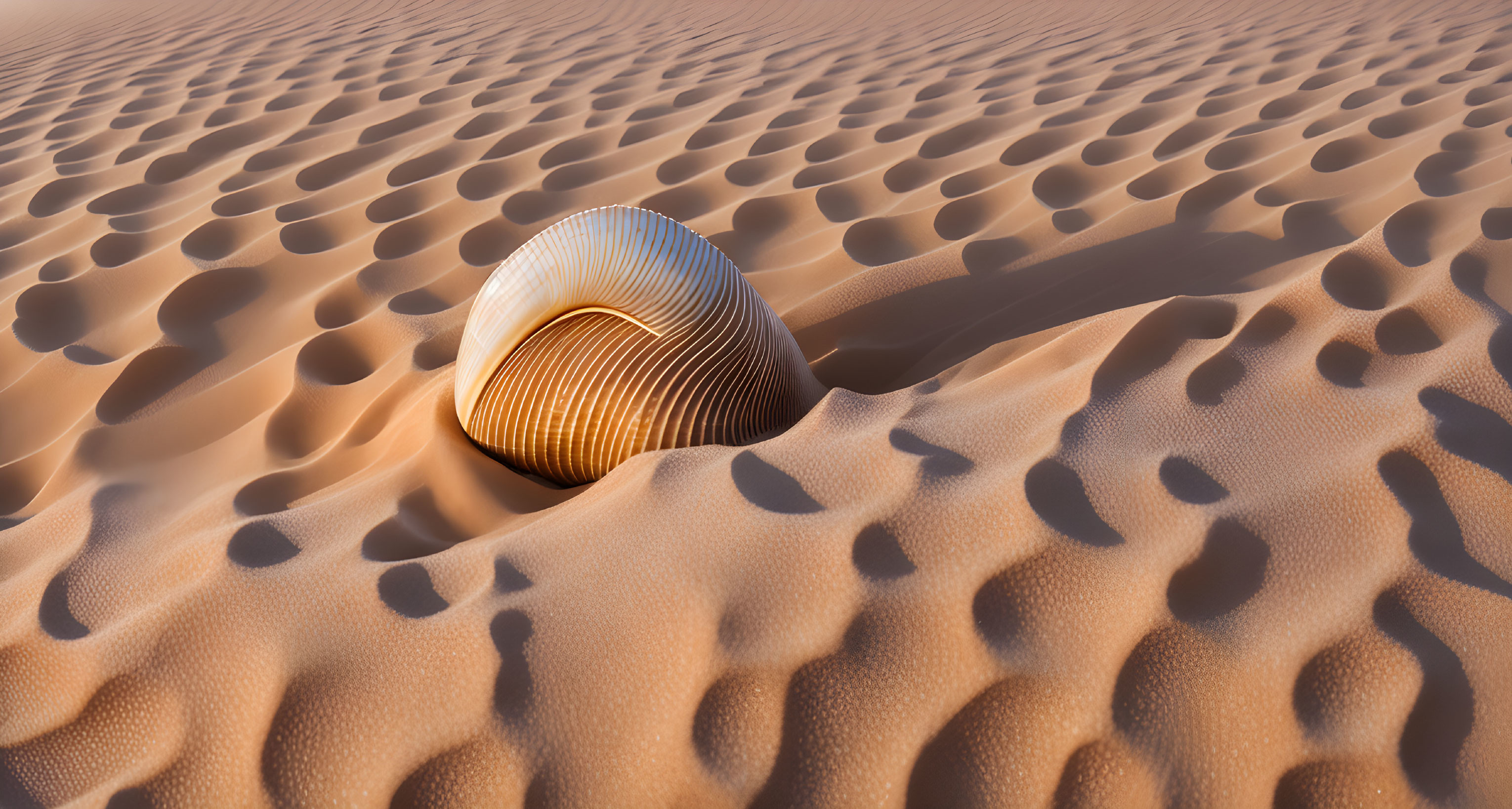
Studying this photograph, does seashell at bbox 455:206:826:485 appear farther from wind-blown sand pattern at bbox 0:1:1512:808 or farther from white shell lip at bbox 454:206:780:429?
wind-blown sand pattern at bbox 0:1:1512:808

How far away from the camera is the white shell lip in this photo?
1.73 m

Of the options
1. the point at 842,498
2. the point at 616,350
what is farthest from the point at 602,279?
the point at 842,498

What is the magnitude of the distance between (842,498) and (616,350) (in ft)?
1.91

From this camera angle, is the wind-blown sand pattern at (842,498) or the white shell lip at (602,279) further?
the white shell lip at (602,279)

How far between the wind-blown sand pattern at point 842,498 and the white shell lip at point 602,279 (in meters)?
0.26

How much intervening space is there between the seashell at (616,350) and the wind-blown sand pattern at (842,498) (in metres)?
0.14

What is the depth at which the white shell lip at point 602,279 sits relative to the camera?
173 centimetres

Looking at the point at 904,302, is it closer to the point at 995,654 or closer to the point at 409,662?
the point at 995,654

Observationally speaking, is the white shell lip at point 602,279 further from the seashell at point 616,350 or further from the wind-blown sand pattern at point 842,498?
the wind-blown sand pattern at point 842,498

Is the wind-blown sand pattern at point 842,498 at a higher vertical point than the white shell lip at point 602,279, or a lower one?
lower

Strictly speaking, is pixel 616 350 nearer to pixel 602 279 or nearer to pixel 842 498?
pixel 602 279

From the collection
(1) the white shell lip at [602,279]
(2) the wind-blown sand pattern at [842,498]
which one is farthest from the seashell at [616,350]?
(2) the wind-blown sand pattern at [842,498]

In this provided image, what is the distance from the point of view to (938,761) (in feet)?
3.63

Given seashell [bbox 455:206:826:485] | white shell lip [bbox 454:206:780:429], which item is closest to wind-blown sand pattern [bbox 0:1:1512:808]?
seashell [bbox 455:206:826:485]
